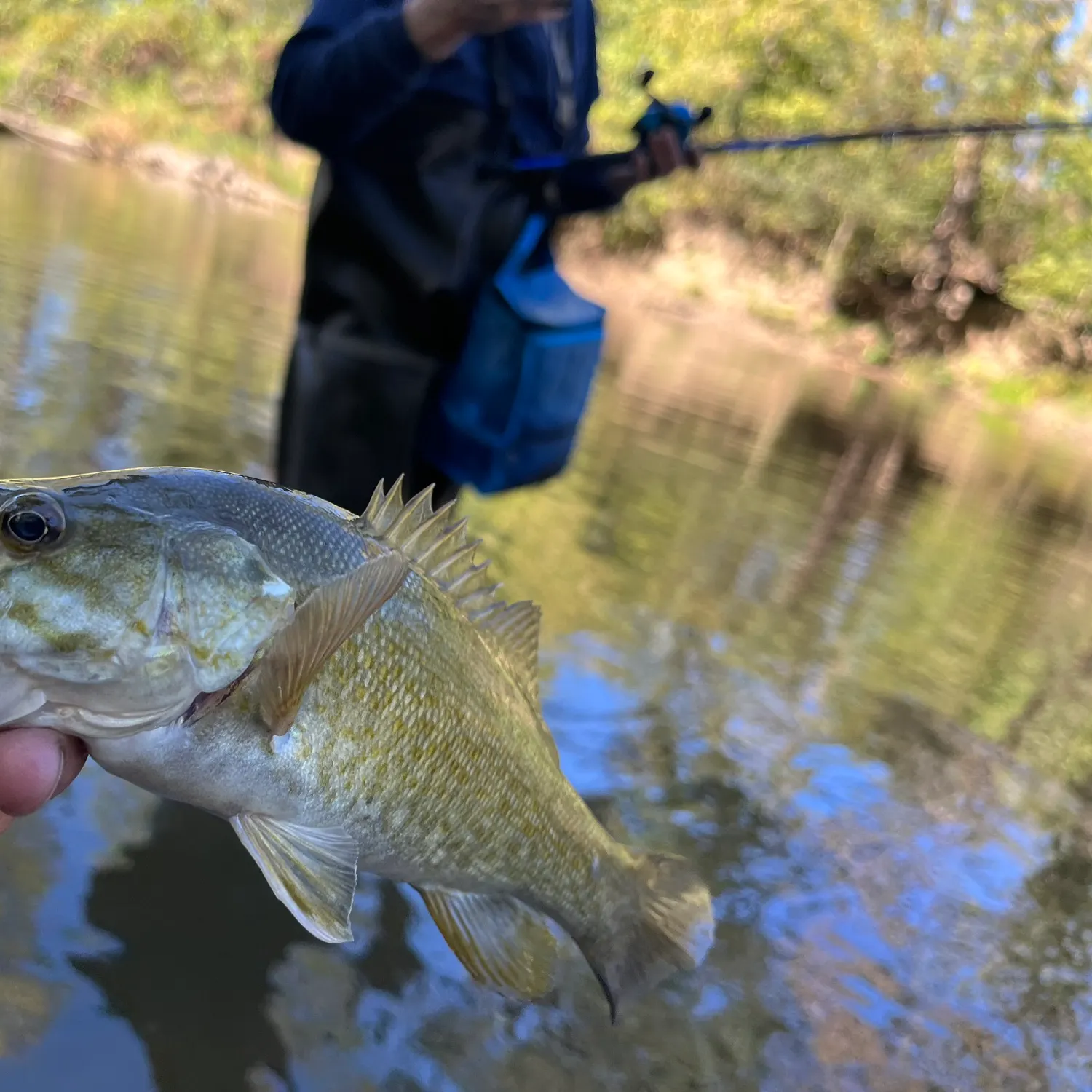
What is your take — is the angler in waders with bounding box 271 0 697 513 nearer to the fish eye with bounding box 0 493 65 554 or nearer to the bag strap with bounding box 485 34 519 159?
the bag strap with bounding box 485 34 519 159

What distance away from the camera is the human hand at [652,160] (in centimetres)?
323

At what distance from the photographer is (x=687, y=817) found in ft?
11.0

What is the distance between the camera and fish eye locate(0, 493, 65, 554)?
1.28m

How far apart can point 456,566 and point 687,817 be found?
1.91 metres

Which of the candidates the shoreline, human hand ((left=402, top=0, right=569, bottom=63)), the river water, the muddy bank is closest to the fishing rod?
human hand ((left=402, top=0, right=569, bottom=63))

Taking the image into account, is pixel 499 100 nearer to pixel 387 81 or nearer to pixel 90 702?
pixel 387 81

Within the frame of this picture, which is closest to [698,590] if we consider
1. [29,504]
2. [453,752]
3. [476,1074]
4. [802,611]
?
[802,611]

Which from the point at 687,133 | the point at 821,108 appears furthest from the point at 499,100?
the point at 821,108

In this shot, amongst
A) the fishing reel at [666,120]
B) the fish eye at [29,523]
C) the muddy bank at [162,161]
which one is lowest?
the muddy bank at [162,161]

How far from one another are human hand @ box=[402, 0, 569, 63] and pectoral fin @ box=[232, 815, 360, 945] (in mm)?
1837

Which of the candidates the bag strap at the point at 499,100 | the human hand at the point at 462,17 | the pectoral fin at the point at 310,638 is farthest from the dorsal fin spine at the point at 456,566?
the bag strap at the point at 499,100

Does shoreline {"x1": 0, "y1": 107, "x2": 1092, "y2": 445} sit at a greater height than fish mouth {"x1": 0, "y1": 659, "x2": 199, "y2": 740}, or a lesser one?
lesser

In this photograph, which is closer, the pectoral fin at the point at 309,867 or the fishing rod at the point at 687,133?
the pectoral fin at the point at 309,867

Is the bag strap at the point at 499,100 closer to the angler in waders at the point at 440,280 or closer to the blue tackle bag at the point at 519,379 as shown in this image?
the angler in waders at the point at 440,280
